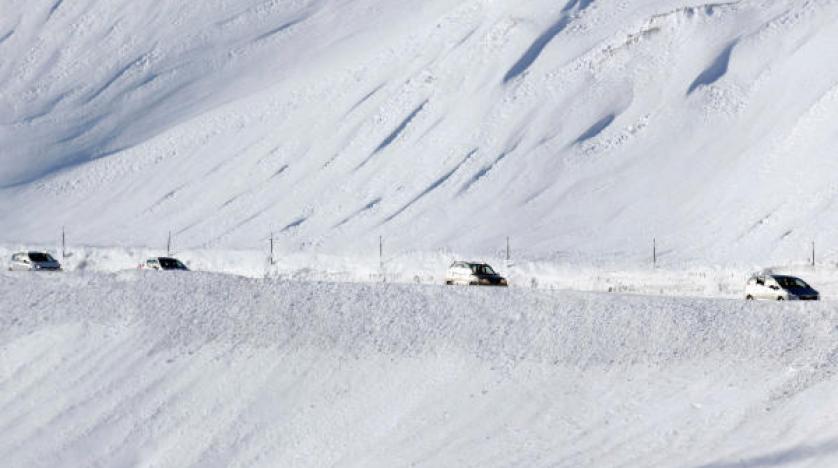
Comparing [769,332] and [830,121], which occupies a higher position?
[830,121]

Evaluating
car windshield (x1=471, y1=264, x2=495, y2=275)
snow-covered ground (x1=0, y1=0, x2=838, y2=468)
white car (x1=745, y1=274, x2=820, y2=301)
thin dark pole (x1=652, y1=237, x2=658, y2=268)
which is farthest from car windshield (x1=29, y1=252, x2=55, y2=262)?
white car (x1=745, y1=274, x2=820, y2=301)

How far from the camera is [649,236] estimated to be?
74.9 metres

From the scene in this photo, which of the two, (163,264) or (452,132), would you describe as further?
(452,132)

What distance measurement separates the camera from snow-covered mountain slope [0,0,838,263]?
76.9 metres

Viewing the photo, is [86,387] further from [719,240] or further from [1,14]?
[1,14]

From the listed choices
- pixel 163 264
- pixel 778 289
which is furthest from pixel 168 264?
pixel 778 289

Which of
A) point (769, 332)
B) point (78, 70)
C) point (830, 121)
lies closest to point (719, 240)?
point (830, 121)

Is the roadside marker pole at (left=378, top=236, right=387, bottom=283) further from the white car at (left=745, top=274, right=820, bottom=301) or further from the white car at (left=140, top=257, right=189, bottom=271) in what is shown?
the white car at (left=745, top=274, right=820, bottom=301)

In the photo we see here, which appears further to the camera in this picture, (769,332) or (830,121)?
(830,121)

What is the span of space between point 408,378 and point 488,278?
12.1m

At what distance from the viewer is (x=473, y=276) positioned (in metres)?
55.0

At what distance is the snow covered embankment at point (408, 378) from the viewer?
38.8 m

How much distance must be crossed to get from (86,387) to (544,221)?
37.7m

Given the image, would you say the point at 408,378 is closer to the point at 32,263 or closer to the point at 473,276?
the point at 473,276
